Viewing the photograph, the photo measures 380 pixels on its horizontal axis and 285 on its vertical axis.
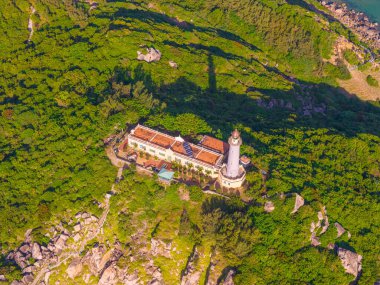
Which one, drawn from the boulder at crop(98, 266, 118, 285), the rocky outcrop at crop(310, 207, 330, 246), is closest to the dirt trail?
the rocky outcrop at crop(310, 207, 330, 246)

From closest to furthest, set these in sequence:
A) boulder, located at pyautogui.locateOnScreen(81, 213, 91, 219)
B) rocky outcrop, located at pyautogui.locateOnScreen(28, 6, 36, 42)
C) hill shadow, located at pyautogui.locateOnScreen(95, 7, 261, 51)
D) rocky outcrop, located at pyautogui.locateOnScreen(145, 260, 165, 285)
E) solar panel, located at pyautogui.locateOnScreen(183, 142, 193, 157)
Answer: rocky outcrop, located at pyautogui.locateOnScreen(145, 260, 165, 285)
boulder, located at pyautogui.locateOnScreen(81, 213, 91, 219)
solar panel, located at pyautogui.locateOnScreen(183, 142, 193, 157)
rocky outcrop, located at pyautogui.locateOnScreen(28, 6, 36, 42)
hill shadow, located at pyautogui.locateOnScreen(95, 7, 261, 51)

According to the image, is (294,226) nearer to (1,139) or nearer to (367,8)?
(1,139)

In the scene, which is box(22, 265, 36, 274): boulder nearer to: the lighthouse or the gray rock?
the gray rock

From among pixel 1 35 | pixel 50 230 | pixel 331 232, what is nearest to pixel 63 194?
pixel 50 230

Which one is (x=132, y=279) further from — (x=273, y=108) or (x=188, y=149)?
(x=273, y=108)

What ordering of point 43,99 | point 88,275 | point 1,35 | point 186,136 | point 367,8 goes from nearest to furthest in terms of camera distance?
point 88,275
point 186,136
point 43,99
point 1,35
point 367,8

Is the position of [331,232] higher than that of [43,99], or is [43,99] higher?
[331,232]

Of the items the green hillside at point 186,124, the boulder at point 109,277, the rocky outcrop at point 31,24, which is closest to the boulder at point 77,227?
the green hillside at point 186,124
